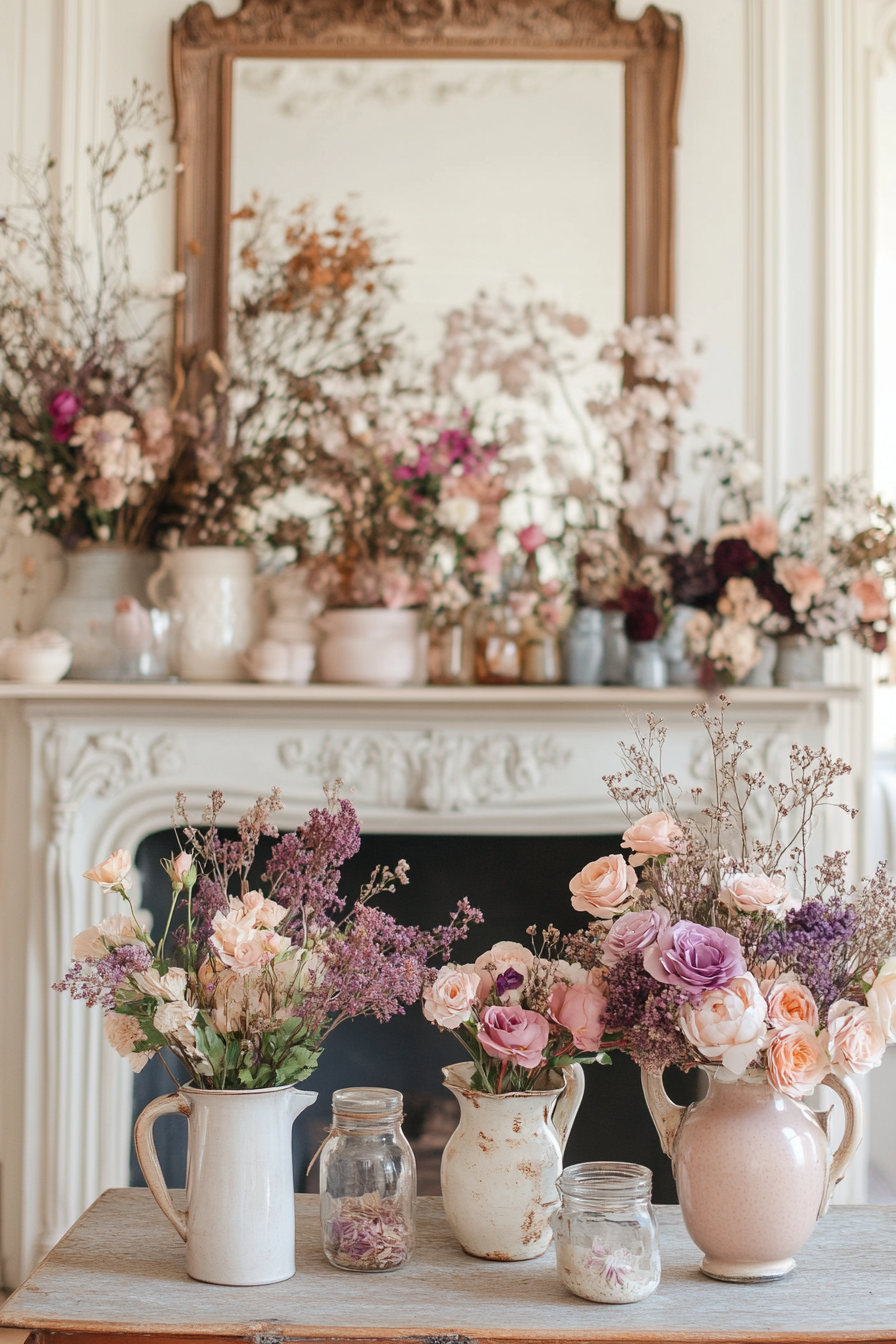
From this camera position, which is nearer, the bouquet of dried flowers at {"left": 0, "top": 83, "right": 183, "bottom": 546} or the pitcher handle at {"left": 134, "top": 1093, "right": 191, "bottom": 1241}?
the pitcher handle at {"left": 134, "top": 1093, "right": 191, "bottom": 1241}

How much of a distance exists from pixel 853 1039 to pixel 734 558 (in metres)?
1.65

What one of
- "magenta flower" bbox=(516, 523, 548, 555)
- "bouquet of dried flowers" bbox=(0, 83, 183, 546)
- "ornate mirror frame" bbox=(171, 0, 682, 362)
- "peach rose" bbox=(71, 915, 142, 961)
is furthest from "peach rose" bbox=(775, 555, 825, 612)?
"peach rose" bbox=(71, 915, 142, 961)

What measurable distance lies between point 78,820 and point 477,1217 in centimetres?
178

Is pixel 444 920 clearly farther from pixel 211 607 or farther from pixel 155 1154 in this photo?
pixel 155 1154

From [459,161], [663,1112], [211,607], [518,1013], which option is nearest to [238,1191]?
[518,1013]

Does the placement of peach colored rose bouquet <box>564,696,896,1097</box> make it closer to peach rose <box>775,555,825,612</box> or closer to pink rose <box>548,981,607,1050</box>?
pink rose <box>548,981,607,1050</box>

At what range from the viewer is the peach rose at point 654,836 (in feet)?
4.07

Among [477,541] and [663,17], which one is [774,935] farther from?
[663,17]

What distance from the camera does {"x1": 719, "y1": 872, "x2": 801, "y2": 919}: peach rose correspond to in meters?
1.19

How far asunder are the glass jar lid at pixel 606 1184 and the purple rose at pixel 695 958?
7.9 inches

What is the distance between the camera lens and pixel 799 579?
2.63 metres

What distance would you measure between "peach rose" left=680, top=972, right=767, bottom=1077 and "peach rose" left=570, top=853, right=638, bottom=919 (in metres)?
0.13

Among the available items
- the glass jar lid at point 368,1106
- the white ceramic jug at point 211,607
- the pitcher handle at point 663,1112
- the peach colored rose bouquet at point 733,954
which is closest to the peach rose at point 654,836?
the peach colored rose bouquet at point 733,954

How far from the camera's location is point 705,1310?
1.17m
